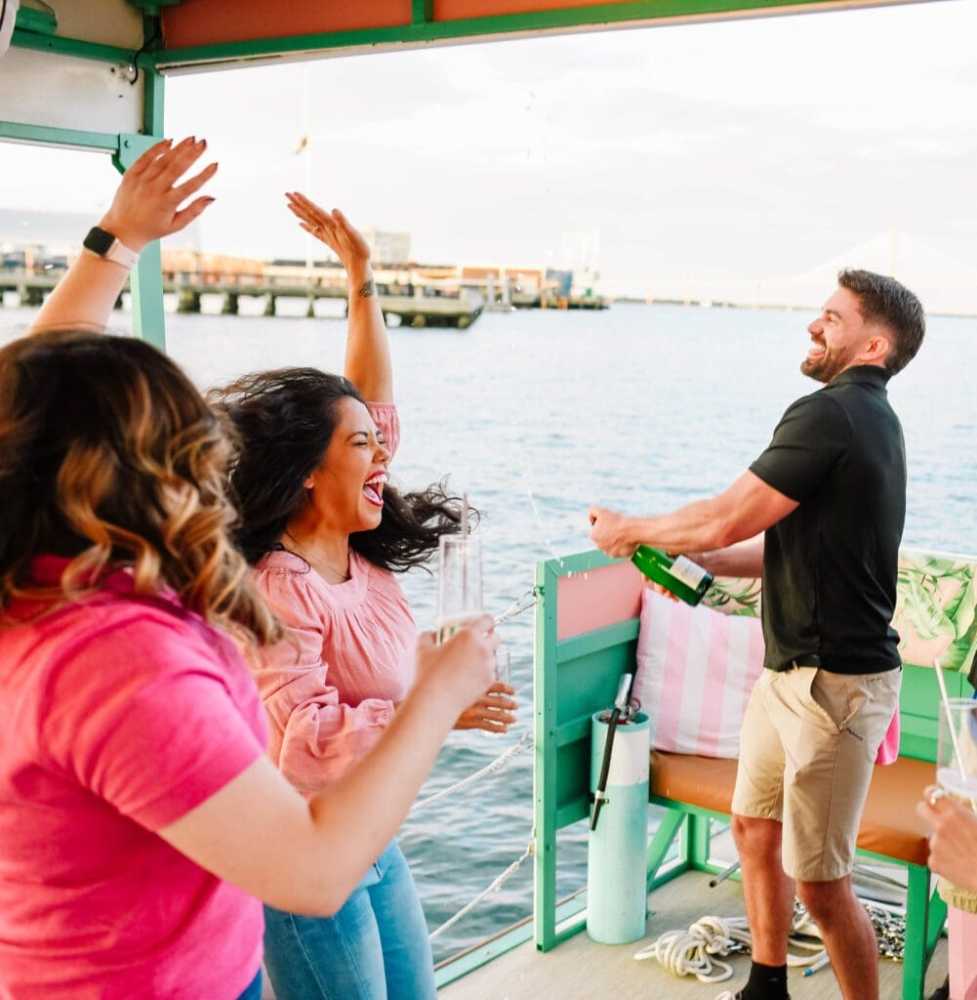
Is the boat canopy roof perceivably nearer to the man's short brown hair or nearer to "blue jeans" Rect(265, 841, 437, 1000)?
the man's short brown hair

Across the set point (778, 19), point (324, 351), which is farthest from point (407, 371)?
point (778, 19)

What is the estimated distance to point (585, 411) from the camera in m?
42.5

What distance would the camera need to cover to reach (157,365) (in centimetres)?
103

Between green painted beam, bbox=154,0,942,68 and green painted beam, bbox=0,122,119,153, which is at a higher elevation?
green painted beam, bbox=154,0,942,68

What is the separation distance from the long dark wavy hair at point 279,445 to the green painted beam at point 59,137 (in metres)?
1.64

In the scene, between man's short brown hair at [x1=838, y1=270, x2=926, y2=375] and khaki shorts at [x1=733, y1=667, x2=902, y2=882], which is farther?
man's short brown hair at [x1=838, y1=270, x2=926, y2=375]

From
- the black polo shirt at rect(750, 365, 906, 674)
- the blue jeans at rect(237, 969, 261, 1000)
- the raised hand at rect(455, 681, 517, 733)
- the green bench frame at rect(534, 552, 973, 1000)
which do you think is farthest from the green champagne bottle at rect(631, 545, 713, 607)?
the blue jeans at rect(237, 969, 261, 1000)

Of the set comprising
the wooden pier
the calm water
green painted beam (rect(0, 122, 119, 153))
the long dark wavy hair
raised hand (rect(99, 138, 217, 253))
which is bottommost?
the calm water

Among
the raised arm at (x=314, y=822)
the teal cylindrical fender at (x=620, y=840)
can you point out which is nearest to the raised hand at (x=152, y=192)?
the raised arm at (x=314, y=822)

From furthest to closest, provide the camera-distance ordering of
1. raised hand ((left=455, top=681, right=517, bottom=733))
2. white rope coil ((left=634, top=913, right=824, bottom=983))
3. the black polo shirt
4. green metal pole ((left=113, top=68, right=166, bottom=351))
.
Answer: green metal pole ((left=113, top=68, right=166, bottom=351)), white rope coil ((left=634, top=913, right=824, bottom=983)), the black polo shirt, raised hand ((left=455, top=681, right=517, bottom=733))

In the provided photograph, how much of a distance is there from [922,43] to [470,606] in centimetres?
4154

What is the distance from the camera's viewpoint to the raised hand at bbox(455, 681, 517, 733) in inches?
67.7

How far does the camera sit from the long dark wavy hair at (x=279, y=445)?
1.97m

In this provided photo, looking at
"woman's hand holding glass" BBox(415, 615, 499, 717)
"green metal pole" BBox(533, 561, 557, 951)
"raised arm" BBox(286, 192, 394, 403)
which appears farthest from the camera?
"green metal pole" BBox(533, 561, 557, 951)
